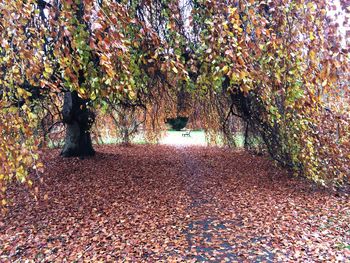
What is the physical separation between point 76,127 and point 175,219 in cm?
489

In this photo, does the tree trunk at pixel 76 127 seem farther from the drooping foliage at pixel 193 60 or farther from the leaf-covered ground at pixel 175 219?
the drooping foliage at pixel 193 60

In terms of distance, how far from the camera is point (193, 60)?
14.1 ft

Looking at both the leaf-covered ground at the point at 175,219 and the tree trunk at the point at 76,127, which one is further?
the tree trunk at the point at 76,127

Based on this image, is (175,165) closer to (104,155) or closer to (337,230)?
(104,155)

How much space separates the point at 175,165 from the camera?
8352mm

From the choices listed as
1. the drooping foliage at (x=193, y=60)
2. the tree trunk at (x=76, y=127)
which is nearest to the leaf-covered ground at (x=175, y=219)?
the drooping foliage at (x=193, y=60)

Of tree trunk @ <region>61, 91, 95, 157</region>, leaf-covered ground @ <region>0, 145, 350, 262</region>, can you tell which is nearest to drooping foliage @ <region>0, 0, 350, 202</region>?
leaf-covered ground @ <region>0, 145, 350, 262</region>

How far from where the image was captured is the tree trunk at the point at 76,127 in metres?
7.72

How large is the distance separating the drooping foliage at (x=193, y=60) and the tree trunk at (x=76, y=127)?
2158mm

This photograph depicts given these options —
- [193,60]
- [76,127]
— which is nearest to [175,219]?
[193,60]

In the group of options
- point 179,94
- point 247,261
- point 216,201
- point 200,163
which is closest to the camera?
point 247,261

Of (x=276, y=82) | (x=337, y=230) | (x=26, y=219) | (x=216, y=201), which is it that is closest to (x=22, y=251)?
(x=26, y=219)

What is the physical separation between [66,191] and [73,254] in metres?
2.56

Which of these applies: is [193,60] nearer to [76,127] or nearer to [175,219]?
[175,219]
